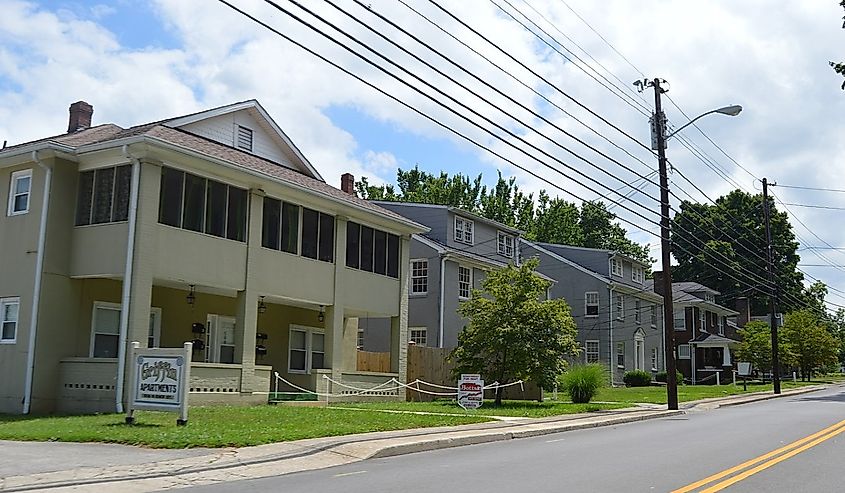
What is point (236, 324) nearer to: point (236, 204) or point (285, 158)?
point (236, 204)

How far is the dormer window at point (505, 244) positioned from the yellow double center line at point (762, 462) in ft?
87.1

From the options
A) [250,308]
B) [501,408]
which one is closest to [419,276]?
[501,408]

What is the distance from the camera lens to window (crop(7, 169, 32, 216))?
22.9 m

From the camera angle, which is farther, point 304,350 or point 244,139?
point 304,350

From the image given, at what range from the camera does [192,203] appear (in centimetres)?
2306

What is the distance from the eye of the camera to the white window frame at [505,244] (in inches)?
1793

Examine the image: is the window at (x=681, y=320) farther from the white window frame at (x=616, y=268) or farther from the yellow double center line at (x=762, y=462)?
the yellow double center line at (x=762, y=462)

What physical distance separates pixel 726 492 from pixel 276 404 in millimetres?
16464

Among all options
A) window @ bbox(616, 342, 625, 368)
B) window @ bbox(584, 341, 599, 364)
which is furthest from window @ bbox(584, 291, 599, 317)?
window @ bbox(616, 342, 625, 368)

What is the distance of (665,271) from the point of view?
3152 centimetres

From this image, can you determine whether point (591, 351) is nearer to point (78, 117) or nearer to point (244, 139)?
point (244, 139)

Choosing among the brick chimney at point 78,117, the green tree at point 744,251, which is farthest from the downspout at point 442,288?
the green tree at point 744,251

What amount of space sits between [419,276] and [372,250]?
10220 millimetres

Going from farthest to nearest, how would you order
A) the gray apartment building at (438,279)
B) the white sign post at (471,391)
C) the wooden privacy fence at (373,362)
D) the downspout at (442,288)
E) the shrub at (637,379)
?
the shrub at (637,379) < the gray apartment building at (438,279) < the downspout at (442,288) < the wooden privacy fence at (373,362) < the white sign post at (471,391)
